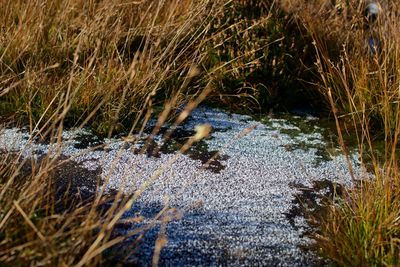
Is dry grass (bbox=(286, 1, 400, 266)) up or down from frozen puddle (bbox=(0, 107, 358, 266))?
up

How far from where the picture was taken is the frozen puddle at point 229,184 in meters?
2.49

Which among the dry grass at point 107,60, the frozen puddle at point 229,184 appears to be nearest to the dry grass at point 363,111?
the frozen puddle at point 229,184

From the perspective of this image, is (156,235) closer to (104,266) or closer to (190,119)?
(104,266)

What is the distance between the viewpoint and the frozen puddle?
2.49 metres

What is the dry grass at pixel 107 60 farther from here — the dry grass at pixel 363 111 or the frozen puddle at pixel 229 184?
the dry grass at pixel 363 111

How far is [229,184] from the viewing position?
3.01 meters

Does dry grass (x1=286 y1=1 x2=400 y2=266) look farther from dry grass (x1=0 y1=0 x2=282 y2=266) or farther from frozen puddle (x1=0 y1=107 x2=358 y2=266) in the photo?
dry grass (x1=0 y1=0 x2=282 y2=266)

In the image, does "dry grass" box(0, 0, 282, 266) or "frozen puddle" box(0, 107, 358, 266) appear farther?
"dry grass" box(0, 0, 282, 266)

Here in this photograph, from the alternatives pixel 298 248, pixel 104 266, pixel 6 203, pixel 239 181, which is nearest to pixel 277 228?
pixel 298 248

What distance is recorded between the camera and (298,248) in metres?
2.54

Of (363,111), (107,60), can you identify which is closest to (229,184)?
(363,111)

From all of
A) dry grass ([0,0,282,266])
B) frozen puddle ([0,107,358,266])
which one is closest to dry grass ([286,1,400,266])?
frozen puddle ([0,107,358,266])

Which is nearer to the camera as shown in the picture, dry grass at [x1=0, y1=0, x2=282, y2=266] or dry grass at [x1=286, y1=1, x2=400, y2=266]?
dry grass at [x1=286, y1=1, x2=400, y2=266]

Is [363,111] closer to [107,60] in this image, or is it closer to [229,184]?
[229,184]
